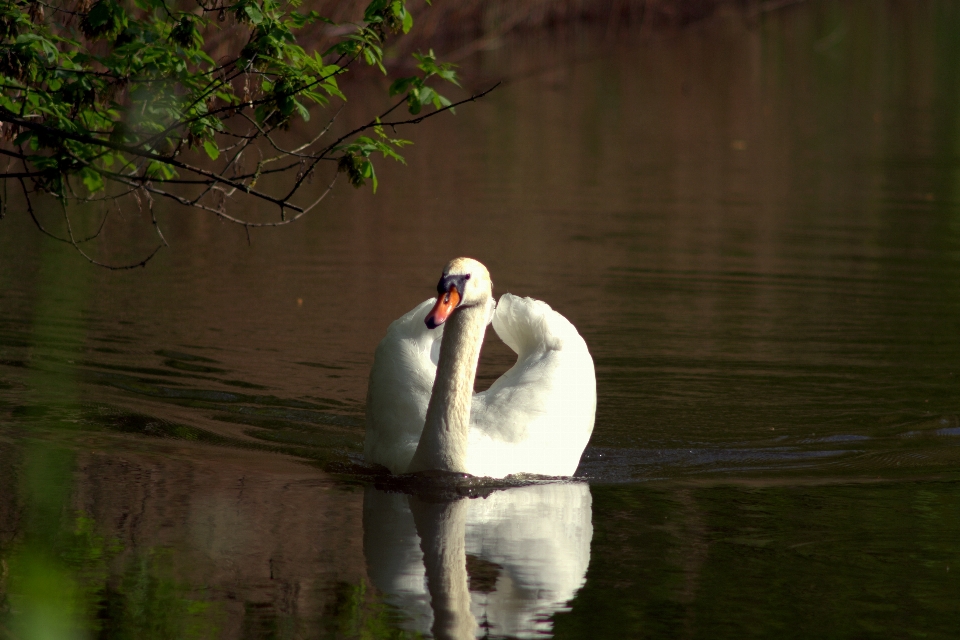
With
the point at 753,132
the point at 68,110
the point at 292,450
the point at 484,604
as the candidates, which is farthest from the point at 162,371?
the point at 753,132

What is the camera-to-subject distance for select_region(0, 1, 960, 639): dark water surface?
4.84 metres

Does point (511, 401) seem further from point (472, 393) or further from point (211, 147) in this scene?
point (211, 147)

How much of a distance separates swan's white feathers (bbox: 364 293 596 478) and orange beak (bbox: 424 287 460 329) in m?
0.69

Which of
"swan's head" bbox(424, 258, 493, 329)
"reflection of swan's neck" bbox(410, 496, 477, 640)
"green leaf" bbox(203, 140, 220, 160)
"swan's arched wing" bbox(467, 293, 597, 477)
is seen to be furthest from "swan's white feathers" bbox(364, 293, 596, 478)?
"green leaf" bbox(203, 140, 220, 160)

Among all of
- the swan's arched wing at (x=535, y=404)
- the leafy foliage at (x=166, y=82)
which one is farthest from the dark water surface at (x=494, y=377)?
the leafy foliage at (x=166, y=82)

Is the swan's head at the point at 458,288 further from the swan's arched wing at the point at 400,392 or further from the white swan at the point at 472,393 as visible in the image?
the swan's arched wing at the point at 400,392

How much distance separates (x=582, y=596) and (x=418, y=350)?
2.37 metres

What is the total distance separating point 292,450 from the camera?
7125 mm

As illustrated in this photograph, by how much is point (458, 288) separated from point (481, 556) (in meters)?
1.32

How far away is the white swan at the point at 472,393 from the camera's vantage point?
6.28 meters

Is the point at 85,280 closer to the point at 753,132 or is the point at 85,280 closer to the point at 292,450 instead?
the point at 292,450

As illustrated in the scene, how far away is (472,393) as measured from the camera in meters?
6.65

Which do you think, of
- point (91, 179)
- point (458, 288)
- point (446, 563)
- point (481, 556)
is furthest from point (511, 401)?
point (91, 179)

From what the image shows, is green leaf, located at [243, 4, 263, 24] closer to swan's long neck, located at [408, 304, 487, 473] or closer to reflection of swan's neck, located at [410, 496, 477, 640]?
swan's long neck, located at [408, 304, 487, 473]
